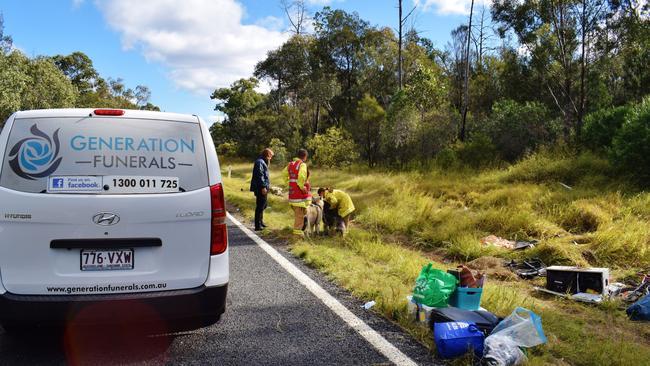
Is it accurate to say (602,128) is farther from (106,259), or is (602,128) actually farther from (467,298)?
(106,259)

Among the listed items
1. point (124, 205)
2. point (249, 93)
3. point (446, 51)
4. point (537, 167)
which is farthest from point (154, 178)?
point (249, 93)

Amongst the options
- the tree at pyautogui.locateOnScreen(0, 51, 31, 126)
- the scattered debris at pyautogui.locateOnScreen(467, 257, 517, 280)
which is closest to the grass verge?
the scattered debris at pyautogui.locateOnScreen(467, 257, 517, 280)

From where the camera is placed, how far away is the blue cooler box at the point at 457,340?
3.62 metres

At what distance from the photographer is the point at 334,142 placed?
28.4 metres

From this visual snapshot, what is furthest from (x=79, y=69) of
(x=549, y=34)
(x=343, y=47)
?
(x=549, y=34)

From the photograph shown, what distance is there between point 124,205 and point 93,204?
0.20 meters

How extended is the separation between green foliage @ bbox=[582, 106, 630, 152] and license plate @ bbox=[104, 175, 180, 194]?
661 inches

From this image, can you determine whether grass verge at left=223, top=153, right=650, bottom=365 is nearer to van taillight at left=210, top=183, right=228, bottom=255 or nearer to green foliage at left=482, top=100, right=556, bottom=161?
van taillight at left=210, top=183, right=228, bottom=255

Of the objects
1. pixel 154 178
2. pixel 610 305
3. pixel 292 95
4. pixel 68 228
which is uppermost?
pixel 292 95

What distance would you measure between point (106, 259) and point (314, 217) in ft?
19.7

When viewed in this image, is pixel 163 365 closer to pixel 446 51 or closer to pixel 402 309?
pixel 402 309

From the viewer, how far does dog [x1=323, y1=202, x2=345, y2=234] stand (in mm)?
9172

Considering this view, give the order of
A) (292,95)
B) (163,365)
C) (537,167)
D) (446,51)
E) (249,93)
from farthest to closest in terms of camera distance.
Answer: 1. (249,93)
2. (292,95)
3. (446,51)
4. (537,167)
5. (163,365)

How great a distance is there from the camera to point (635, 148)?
12859 mm
